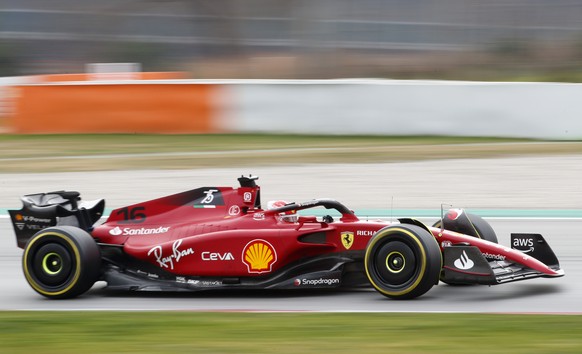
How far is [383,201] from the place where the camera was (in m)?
12.7

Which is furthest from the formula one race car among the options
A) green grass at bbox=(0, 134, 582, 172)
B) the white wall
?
the white wall

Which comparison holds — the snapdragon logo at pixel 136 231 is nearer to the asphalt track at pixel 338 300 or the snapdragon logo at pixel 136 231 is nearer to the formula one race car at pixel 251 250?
the formula one race car at pixel 251 250

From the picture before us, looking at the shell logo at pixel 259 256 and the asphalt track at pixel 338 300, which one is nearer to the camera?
the asphalt track at pixel 338 300

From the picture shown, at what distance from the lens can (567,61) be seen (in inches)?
867

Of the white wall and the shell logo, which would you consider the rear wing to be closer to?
the shell logo

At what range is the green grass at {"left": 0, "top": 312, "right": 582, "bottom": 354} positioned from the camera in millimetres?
5484

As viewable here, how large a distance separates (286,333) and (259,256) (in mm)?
1248

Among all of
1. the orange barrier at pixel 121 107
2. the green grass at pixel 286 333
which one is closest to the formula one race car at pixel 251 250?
the green grass at pixel 286 333

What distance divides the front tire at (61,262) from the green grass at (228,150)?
8.48 m

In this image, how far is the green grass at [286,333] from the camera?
18.0ft

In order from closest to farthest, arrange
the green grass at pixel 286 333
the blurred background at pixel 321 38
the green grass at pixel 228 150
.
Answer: the green grass at pixel 286 333, the green grass at pixel 228 150, the blurred background at pixel 321 38

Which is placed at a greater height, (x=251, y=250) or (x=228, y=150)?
(x=228, y=150)

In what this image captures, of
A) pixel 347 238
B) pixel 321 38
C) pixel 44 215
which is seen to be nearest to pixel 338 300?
pixel 347 238

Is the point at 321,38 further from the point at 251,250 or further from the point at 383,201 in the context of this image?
the point at 251,250
